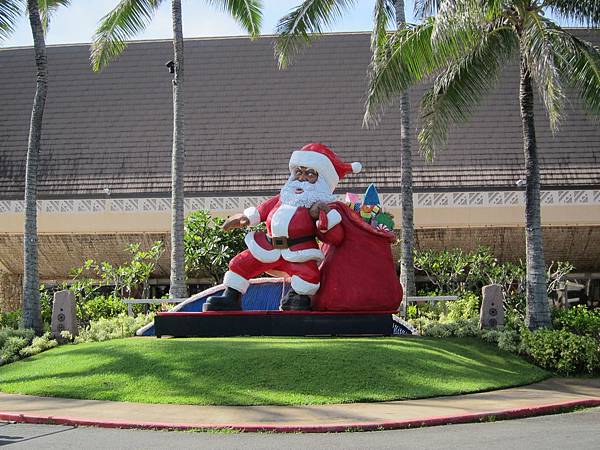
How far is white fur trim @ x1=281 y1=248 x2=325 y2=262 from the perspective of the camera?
1397 centimetres

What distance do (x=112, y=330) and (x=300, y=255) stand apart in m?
4.40

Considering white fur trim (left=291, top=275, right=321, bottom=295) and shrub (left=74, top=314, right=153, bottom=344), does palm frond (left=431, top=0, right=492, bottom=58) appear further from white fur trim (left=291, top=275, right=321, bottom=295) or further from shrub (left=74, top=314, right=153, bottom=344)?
shrub (left=74, top=314, right=153, bottom=344)

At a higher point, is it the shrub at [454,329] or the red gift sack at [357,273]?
the red gift sack at [357,273]

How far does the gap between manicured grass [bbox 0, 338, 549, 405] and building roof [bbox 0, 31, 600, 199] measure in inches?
485

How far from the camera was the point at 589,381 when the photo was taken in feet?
42.0

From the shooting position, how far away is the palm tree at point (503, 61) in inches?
538

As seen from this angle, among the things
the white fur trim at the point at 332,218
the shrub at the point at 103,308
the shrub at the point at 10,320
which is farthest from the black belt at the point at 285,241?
the shrub at the point at 10,320

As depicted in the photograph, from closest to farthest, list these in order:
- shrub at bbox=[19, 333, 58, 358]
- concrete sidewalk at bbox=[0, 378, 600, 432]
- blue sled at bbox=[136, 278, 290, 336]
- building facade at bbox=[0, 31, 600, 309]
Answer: concrete sidewalk at bbox=[0, 378, 600, 432] → shrub at bbox=[19, 333, 58, 358] → blue sled at bbox=[136, 278, 290, 336] → building facade at bbox=[0, 31, 600, 309]

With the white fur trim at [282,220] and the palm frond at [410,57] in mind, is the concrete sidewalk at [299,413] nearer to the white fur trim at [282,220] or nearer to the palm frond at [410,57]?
the white fur trim at [282,220]

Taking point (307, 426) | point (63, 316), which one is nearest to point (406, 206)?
point (63, 316)

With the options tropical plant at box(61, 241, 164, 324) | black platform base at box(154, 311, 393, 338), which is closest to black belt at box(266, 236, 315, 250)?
black platform base at box(154, 311, 393, 338)

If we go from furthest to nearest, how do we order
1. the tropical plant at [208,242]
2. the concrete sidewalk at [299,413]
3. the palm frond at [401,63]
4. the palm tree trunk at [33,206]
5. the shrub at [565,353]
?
the tropical plant at [208,242] < the palm tree trunk at [33,206] < the palm frond at [401,63] < the shrub at [565,353] < the concrete sidewalk at [299,413]

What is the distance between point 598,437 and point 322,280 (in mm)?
6587

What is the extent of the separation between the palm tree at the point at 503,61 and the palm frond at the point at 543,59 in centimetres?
1
